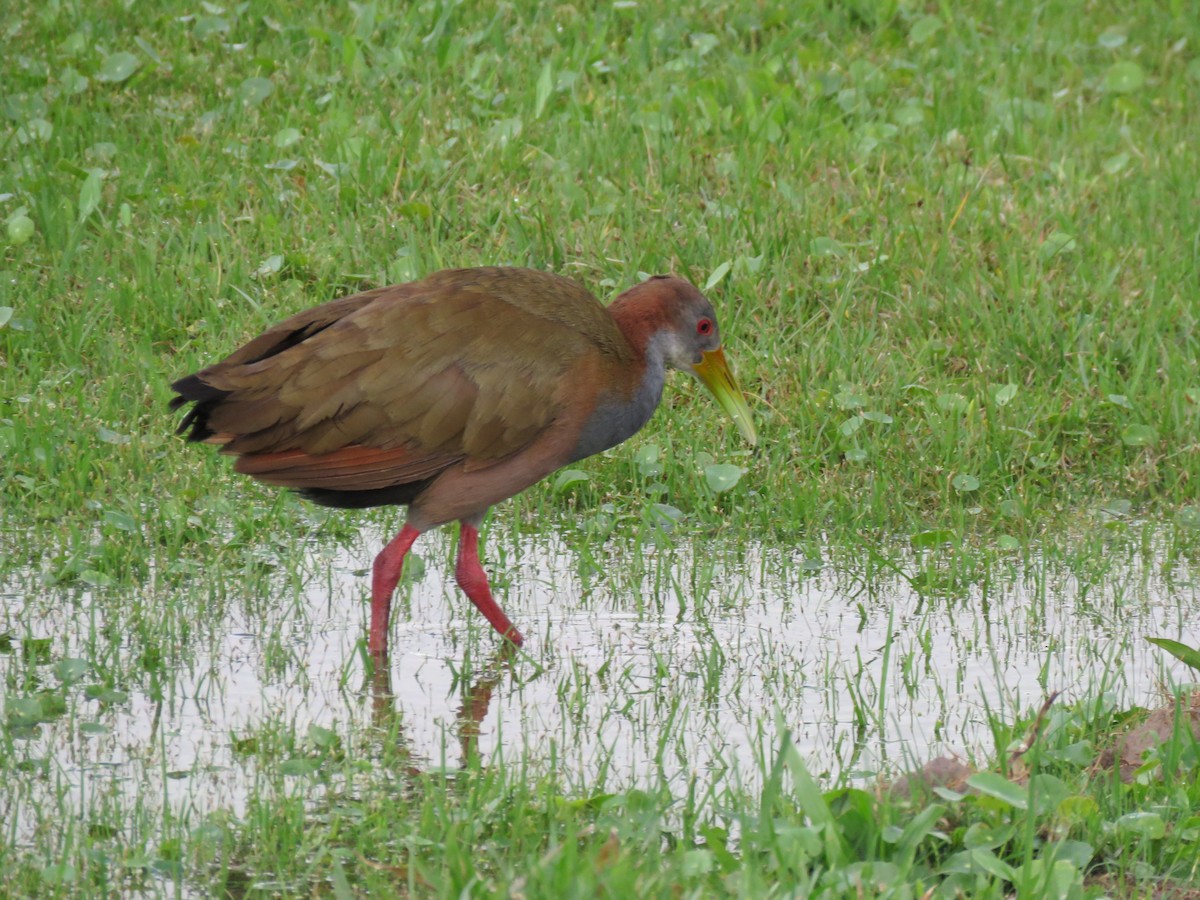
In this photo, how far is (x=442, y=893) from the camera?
Answer: 3564 millimetres

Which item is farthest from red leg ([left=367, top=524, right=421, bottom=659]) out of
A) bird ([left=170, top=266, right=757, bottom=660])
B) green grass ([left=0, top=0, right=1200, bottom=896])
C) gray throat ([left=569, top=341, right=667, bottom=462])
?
gray throat ([left=569, top=341, right=667, bottom=462])

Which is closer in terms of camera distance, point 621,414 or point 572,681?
point 572,681

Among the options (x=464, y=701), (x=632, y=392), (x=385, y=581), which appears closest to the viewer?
(x=464, y=701)

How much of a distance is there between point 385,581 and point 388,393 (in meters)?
0.58

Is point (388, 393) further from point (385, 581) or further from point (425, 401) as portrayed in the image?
point (385, 581)

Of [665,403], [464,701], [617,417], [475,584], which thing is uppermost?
[665,403]

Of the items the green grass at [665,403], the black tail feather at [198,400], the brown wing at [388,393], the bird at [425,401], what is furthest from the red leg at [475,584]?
the black tail feather at [198,400]

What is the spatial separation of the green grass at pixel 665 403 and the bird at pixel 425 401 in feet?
1.57

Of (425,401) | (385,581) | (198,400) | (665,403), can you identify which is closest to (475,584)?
(385,581)

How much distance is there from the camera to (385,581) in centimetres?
551

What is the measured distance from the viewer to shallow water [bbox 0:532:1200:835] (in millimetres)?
4637

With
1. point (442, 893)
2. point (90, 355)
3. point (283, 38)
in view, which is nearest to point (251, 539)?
point (90, 355)

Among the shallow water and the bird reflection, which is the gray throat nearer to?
the shallow water

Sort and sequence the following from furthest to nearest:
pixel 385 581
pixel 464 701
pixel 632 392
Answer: pixel 632 392 → pixel 385 581 → pixel 464 701
